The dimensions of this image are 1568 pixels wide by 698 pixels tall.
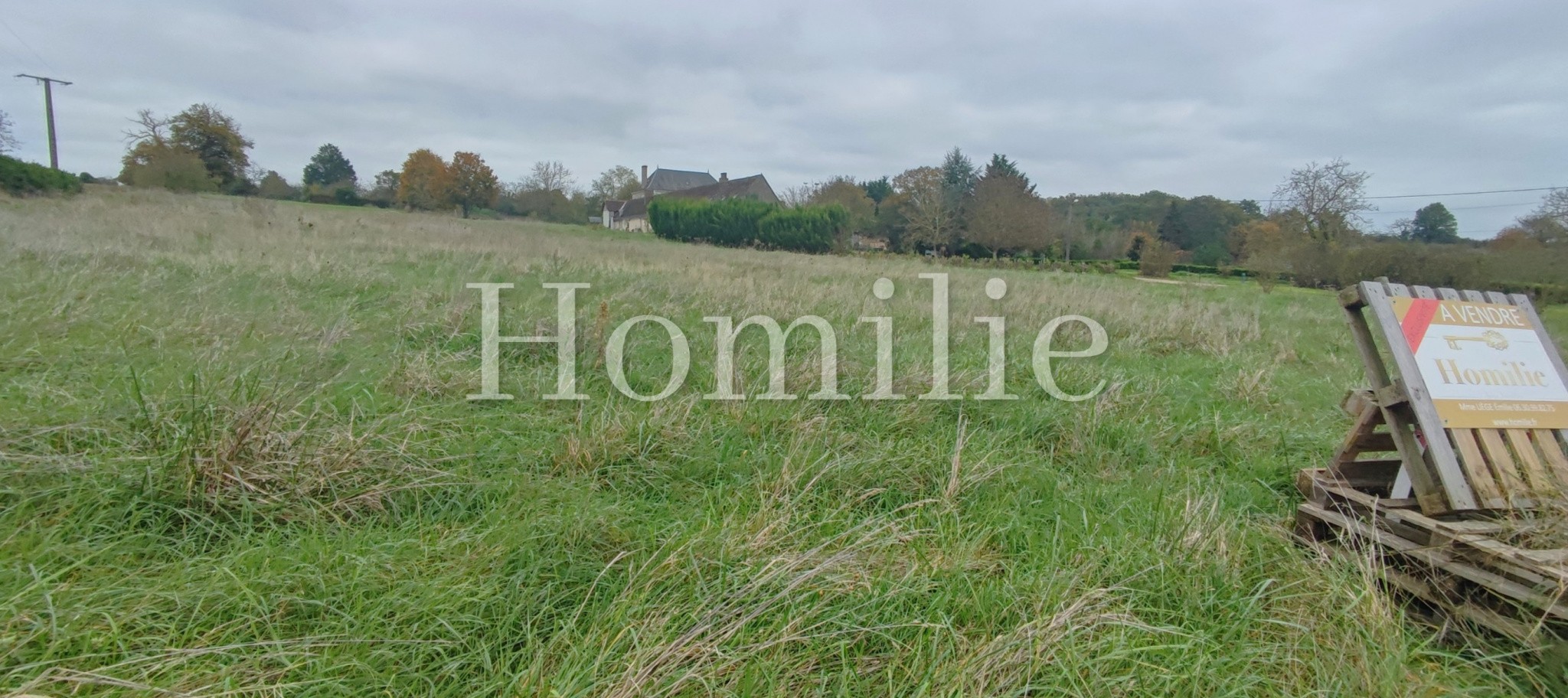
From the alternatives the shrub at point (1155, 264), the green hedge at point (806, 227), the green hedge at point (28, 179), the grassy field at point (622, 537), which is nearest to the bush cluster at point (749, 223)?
A: the green hedge at point (806, 227)

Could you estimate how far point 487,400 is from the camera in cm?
393

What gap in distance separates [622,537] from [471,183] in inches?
2015

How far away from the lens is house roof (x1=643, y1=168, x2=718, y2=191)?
68.4 meters

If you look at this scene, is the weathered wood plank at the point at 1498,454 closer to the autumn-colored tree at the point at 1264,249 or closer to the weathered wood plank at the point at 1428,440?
the weathered wood plank at the point at 1428,440

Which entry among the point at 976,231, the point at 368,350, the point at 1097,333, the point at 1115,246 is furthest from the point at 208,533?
the point at 1115,246

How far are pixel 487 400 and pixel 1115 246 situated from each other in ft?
137

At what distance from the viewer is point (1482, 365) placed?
2.95 m

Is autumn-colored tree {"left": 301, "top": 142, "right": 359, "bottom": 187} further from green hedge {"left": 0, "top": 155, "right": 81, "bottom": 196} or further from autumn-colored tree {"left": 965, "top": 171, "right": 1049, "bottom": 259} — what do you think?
autumn-colored tree {"left": 965, "top": 171, "right": 1049, "bottom": 259}

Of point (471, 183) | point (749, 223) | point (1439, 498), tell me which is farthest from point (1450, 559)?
point (471, 183)

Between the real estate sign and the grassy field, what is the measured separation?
91cm

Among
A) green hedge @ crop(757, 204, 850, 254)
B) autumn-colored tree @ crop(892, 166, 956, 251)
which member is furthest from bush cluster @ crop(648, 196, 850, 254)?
autumn-colored tree @ crop(892, 166, 956, 251)

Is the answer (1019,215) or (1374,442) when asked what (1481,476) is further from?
(1019,215)

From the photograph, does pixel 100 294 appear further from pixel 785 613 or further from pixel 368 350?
pixel 785 613

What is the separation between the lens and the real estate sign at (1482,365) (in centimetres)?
280
